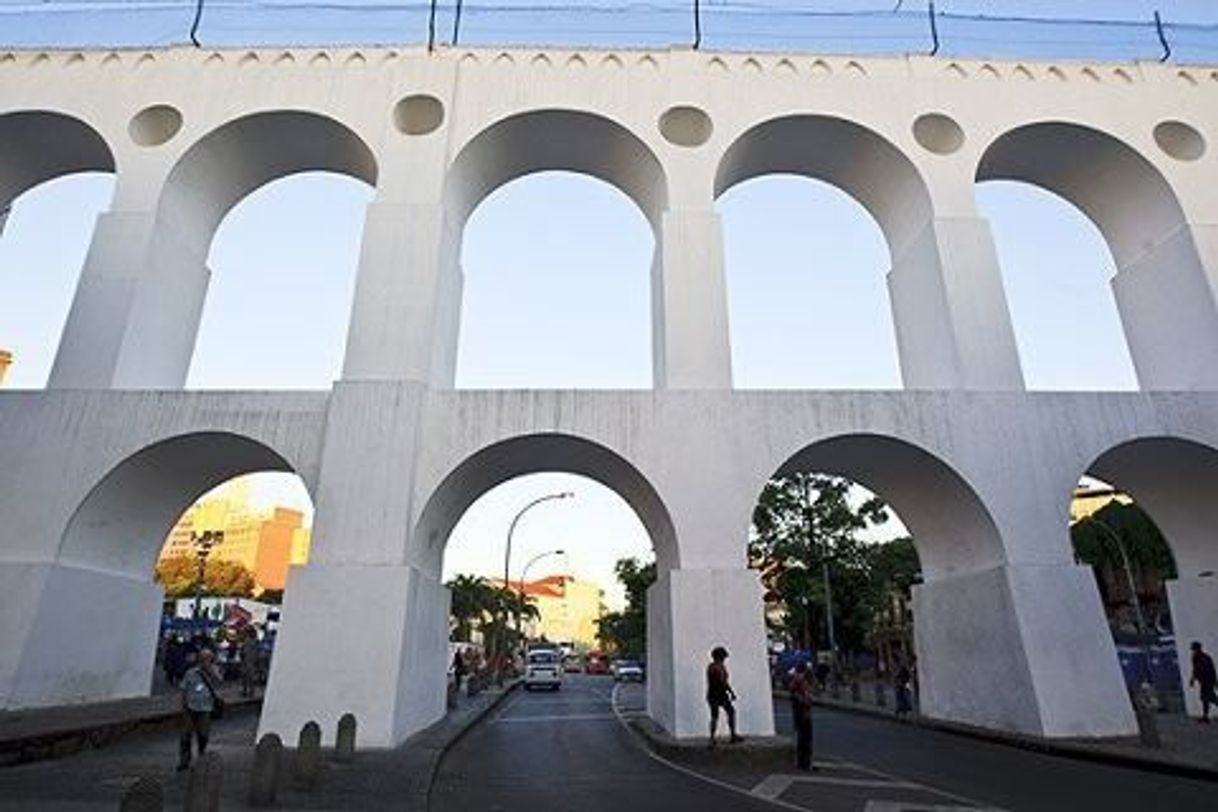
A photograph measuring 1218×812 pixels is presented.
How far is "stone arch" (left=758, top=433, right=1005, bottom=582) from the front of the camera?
46.0ft

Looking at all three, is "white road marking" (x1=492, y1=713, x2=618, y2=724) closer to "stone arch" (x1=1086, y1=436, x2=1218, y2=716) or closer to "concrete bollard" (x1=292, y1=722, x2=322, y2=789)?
"concrete bollard" (x1=292, y1=722, x2=322, y2=789)

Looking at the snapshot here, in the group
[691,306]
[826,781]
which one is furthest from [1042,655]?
[691,306]

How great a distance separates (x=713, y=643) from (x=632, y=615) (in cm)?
5321

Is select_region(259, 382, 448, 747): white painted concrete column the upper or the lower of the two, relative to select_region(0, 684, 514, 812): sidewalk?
upper

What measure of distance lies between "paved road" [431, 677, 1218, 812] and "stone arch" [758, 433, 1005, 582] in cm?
312

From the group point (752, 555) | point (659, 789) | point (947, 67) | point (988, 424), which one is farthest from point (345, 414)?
point (752, 555)

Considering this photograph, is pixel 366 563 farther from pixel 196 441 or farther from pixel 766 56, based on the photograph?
pixel 766 56

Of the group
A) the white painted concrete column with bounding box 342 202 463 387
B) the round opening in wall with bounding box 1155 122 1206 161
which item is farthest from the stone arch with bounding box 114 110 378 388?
the round opening in wall with bounding box 1155 122 1206 161

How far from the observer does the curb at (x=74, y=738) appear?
982 centimetres

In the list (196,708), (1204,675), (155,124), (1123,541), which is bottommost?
(196,708)

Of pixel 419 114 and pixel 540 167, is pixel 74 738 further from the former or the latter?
pixel 540 167

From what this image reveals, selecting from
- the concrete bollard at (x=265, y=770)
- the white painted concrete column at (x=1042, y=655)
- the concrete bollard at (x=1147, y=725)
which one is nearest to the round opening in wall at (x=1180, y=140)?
the white painted concrete column at (x=1042, y=655)

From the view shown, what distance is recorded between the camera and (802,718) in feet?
36.7

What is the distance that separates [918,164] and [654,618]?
10249 millimetres
